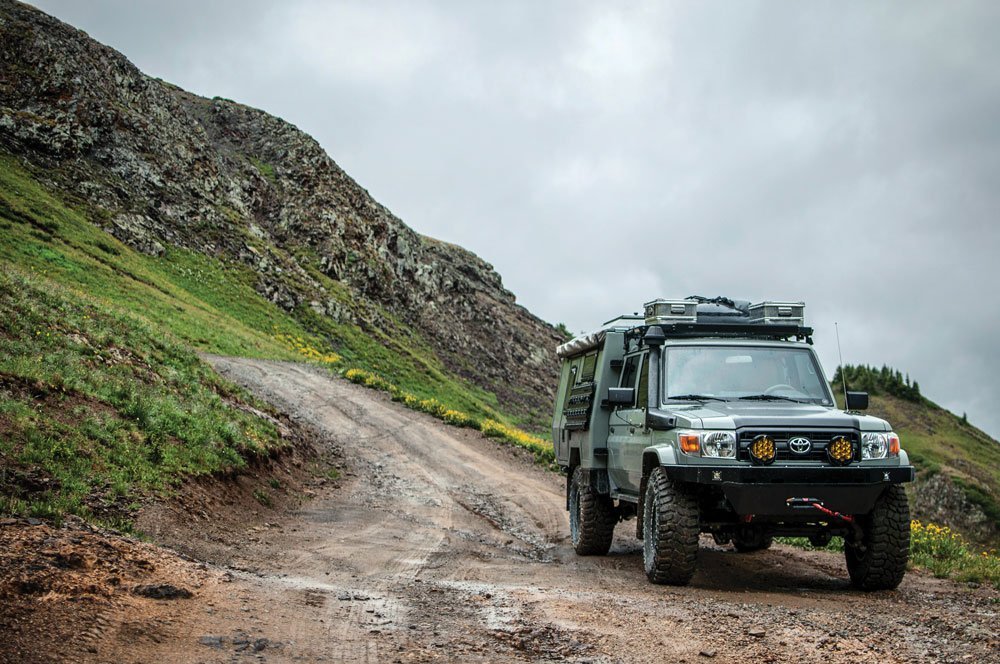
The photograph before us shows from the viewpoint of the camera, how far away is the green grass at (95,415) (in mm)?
8883

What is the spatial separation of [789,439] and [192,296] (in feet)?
137

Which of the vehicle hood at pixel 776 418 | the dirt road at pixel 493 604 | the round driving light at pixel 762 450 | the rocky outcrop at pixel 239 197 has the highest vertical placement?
the rocky outcrop at pixel 239 197

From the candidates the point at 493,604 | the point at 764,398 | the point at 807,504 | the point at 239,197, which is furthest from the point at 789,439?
the point at 239,197

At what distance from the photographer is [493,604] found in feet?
23.6

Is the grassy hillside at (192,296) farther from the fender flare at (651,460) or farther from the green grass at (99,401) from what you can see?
the fender flare at (651,460)

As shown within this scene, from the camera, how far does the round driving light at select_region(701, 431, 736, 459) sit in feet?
26.1

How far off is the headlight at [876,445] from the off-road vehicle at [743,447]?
12 mm

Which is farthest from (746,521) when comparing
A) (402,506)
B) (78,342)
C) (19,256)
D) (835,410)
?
(19,256)

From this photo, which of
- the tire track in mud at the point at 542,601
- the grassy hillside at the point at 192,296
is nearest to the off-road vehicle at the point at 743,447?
the tire track in mud at the point at 542,601

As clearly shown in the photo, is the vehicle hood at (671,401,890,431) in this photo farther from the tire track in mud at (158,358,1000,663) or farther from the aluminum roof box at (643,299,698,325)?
the tire track in mud at (158,358,1000,663)

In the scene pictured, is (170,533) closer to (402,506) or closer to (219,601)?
(219,601)

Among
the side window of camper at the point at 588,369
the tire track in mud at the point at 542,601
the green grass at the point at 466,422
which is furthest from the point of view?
the green grass at the point at 466,422

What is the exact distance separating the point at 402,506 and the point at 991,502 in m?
50.6

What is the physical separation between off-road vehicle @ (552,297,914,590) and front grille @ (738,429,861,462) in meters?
0.01
